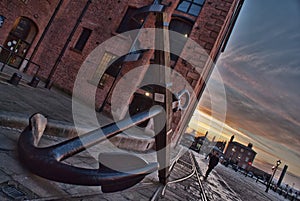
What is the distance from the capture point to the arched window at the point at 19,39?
1286 cm

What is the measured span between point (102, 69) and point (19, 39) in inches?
263

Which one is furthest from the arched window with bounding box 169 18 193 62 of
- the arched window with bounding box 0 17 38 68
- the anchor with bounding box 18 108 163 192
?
the anchor with bounding box 18 108 163 192

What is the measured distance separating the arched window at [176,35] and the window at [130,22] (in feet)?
7.49

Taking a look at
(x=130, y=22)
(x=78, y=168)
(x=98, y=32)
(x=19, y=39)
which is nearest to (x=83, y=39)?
(x=98, y=32)

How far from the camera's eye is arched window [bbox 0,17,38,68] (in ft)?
42.2

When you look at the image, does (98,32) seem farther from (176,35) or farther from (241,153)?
(241,153)

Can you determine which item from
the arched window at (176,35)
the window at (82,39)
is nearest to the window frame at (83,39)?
the window at (82,39)

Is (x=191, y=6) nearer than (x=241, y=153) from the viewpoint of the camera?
Yes

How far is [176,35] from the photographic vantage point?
12.8 m

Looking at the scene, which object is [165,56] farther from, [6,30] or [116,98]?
[6,30]

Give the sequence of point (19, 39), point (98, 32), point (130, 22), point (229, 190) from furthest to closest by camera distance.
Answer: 1. point (19, 39)
2. point (98, 32)
3. point (130, 22)
4. point (229, 190)

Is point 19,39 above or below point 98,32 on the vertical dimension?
below

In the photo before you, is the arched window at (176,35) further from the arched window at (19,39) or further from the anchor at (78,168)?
the anchor at (78,168)

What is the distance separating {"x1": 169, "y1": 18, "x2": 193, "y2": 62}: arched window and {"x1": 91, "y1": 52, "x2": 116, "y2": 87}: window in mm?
4187
